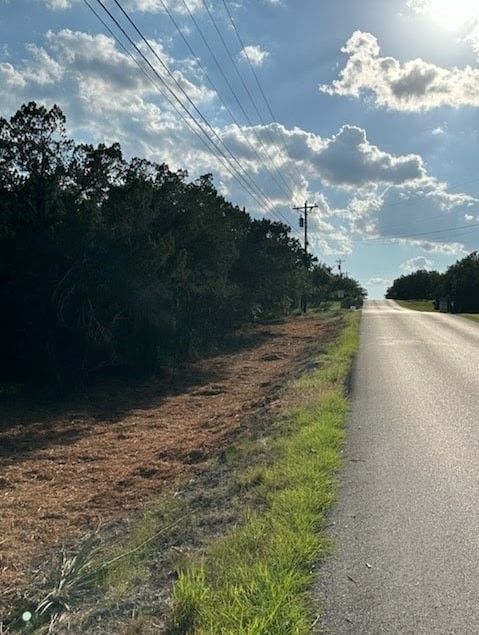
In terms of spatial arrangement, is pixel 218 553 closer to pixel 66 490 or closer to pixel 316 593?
pixel 316 593

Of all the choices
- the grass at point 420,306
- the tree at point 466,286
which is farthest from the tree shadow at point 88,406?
the grass at point 420,306

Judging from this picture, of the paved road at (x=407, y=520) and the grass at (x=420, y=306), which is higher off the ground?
the grass at (x=420, y=306)

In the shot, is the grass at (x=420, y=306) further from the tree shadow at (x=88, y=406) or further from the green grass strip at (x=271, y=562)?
the green grass strip at (x=271, y=562)

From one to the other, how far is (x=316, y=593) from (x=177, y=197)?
65.6 feet

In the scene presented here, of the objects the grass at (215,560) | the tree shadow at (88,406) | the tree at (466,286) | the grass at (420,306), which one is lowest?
the tree shadow at (88,406)

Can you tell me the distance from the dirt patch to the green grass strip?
157cm

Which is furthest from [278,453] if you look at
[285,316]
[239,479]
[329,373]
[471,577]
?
[285,316]

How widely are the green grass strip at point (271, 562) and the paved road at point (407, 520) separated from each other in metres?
0.16

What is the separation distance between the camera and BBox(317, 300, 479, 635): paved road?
10.5ft

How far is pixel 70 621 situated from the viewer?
3434mm

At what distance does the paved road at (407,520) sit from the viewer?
3186 mm

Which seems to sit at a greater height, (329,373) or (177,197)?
(177,197)

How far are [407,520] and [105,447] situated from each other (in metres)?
7.85

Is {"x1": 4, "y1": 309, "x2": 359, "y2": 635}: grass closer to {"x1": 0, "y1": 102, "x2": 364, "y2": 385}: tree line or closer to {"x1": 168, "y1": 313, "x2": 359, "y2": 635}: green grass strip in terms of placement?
{"x1": 168, "y1": 313, "x2": 359, "y2": 635}: green grass strip
